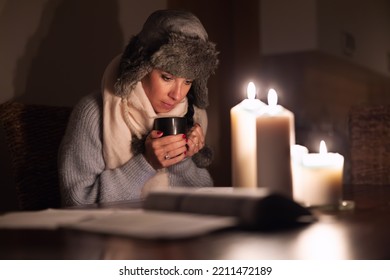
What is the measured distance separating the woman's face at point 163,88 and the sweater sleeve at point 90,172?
16 centimetres

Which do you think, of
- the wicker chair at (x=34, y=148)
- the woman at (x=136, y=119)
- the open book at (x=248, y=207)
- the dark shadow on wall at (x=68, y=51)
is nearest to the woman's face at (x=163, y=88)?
the woman at (x=136, y=119)

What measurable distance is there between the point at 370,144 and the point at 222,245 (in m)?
1.23

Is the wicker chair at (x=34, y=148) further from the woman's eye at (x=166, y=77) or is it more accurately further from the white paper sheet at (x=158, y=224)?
the white paper sheet at (x=158, y=224)

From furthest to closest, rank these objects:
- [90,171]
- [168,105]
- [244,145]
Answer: [168,105], [90,171], [244,145]

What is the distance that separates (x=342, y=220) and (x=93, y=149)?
0.74 meters

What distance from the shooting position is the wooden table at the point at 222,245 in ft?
1.44

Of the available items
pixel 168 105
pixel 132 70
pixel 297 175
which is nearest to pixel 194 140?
pixel 168 105

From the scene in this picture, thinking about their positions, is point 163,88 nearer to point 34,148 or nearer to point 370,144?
point 34,148

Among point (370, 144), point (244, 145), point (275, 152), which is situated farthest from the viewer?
point (370, 144)

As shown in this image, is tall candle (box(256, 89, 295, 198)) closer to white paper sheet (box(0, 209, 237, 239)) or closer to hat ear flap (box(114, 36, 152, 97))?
white paper sheet (box(0, 209, 237, 239))

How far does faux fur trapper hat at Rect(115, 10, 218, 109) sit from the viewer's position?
1.21 metres

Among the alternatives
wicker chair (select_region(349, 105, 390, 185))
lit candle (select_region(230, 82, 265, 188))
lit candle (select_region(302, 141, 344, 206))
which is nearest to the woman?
lit candle (select_region(230, 82, 265, 188))

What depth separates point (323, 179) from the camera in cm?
70

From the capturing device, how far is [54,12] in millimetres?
1623
